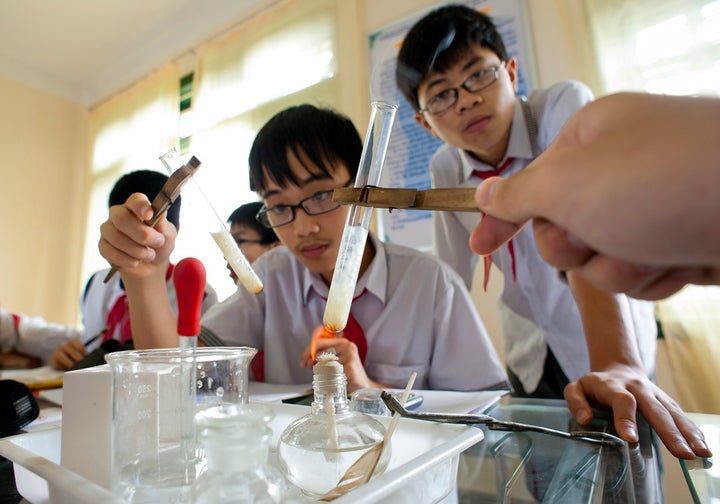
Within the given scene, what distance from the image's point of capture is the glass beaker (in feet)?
1.01

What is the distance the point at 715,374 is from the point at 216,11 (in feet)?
9.74

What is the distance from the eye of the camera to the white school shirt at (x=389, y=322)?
92 centimetres

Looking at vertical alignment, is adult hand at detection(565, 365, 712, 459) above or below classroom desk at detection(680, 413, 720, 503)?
above

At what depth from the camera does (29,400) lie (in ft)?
1.87

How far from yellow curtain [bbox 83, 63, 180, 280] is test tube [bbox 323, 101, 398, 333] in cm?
255

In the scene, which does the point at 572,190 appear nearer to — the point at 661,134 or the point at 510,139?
the point at 661,134

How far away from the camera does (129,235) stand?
0.67 metres

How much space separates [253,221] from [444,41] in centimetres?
92

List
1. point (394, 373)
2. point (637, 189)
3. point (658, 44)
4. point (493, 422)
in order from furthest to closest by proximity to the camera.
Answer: point (658, 44) < point (394, 373) < point (493, 422) < point (637, 189)

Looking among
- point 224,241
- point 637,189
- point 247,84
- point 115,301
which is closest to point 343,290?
point 224,241

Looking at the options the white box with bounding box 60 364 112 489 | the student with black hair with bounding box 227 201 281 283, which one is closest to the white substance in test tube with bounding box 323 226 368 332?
the white box with bounding box 60 364 112 489

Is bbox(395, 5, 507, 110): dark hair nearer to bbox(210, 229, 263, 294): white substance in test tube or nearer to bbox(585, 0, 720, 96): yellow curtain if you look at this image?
bbox(585, 0, 720, 96): yellow curtain

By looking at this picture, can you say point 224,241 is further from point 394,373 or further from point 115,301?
point 115,301

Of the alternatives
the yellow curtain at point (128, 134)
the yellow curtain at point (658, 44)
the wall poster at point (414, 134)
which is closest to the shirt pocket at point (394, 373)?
the wall poster at point (414, 134)
